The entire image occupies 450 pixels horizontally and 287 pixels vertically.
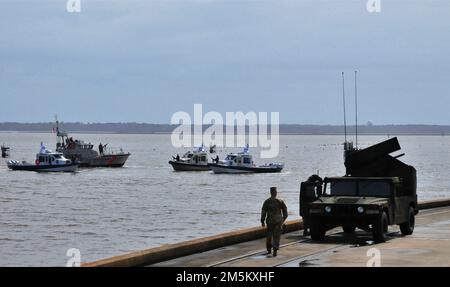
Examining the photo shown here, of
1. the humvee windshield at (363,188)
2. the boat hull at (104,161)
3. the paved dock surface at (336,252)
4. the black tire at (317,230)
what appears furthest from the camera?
the boat hull at (104,161)

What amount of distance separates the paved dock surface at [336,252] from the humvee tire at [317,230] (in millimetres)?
219

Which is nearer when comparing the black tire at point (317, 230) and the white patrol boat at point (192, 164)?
the black tire at point (317, 230)

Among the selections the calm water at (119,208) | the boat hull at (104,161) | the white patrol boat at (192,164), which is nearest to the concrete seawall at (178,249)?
the calm water at (119,208)

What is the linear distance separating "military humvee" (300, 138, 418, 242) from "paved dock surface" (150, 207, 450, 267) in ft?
1.62

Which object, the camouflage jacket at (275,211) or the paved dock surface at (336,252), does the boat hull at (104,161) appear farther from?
the camouflage jacket at (275,211)

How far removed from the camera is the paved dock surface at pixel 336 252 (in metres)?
20.2

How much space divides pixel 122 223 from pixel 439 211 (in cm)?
2230

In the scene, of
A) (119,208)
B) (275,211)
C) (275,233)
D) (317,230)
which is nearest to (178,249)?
(275,233)

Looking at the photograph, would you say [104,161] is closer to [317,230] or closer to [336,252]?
[317,230]

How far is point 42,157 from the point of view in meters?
118

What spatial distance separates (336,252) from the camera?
22109 mm
